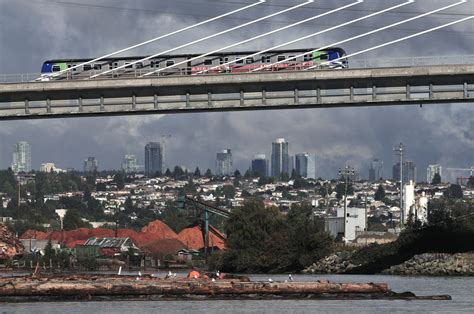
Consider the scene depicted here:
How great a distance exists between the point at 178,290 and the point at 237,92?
57.7ft

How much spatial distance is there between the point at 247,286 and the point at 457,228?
60.2 metres

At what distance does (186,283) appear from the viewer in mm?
80312

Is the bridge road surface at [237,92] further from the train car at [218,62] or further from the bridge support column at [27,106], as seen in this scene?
the train car at [218,62]

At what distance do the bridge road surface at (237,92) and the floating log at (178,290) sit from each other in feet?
49.1

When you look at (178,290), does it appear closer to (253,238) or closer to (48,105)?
(48,105)

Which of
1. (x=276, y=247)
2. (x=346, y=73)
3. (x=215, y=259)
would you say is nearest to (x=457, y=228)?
(x=276, y=247)

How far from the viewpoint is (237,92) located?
303 ft

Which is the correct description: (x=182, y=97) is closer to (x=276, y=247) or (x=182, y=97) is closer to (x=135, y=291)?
(x=135, y=291)

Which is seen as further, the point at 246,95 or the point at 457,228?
the point at 457,228

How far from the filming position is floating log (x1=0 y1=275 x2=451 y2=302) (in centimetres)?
7744

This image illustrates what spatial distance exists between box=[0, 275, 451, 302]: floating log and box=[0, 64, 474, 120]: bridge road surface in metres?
15.0

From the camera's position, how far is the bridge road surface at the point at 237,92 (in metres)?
91.4

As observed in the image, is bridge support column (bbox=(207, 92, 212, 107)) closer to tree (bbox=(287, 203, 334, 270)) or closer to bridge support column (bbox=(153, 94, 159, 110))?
bridge support column (bbox=(153, 94, 159, 110))

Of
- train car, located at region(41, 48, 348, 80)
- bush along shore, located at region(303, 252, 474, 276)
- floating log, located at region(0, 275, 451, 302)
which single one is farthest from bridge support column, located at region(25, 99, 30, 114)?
bush along shore, located at region(303, 252, 474, 276)
